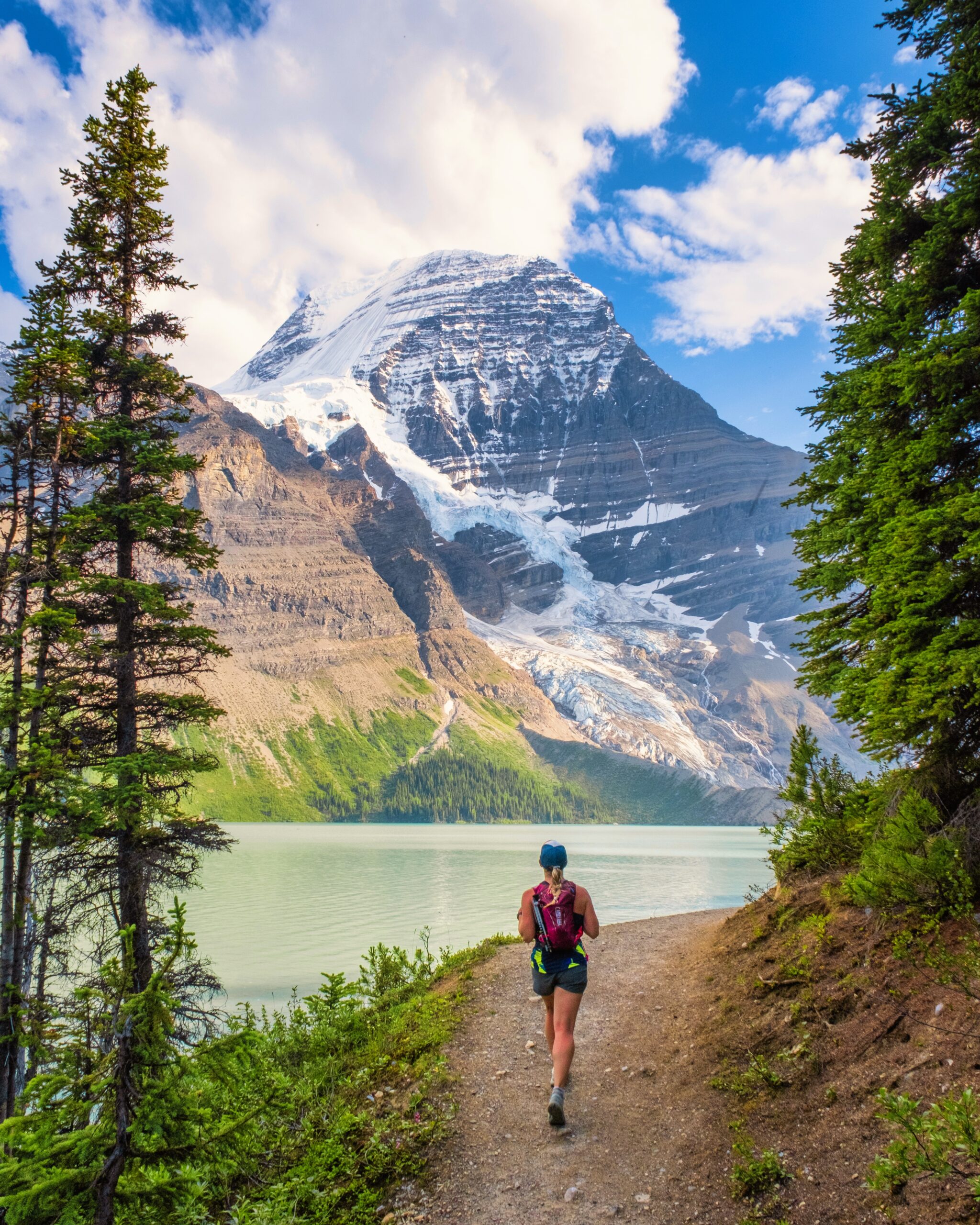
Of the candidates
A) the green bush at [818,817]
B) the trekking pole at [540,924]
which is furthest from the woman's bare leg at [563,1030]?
the green bush at [818,817]

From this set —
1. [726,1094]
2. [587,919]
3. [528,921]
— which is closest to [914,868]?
[726,1094]

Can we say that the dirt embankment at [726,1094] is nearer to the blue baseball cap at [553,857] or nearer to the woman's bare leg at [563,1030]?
the woman's bare leg at [563,1030]

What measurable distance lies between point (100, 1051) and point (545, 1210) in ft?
12.9

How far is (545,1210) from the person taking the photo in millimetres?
6266

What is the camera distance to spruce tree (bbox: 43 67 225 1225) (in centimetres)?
1227

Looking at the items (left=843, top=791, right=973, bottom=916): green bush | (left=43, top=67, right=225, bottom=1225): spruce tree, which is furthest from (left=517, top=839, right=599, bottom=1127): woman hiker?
(left=43, top=67, right=225, bottom=1225): spruce tree

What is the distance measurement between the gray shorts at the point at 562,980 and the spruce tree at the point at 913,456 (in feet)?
14.9

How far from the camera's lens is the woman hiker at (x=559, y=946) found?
789 centimetres

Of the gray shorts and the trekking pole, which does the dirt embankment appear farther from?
the trekking pole

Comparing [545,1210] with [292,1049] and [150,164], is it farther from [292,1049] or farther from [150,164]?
[150,164]

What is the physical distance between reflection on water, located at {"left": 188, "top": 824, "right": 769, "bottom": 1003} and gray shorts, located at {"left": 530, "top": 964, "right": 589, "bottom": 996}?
1466cm

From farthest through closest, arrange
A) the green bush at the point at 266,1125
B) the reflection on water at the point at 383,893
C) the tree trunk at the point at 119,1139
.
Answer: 1. the reflection on water at the point at 383,893
2. the green bush at the point at 266,1125
3. the tree trunk at the point at 119,1139

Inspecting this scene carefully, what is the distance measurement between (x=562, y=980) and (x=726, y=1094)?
193cm

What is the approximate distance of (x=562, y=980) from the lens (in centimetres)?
793
